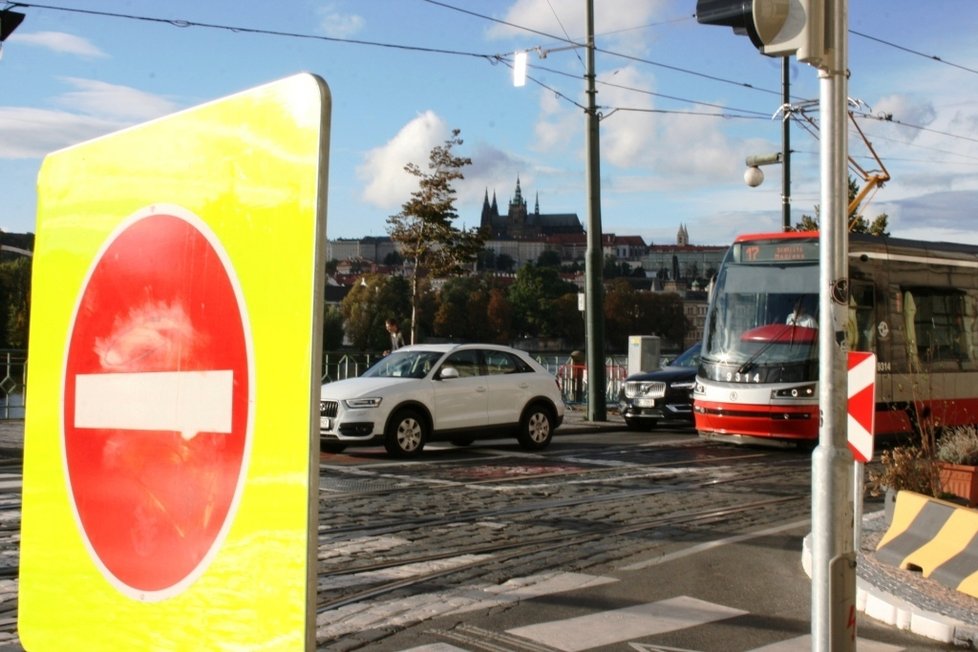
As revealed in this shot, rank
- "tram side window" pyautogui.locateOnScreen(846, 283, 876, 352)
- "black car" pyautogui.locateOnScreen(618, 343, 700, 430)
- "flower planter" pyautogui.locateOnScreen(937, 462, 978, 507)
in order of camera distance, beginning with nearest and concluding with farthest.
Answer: "flower planter" pyautogui.locateOnScreen(937, 462, 978, 507), "tram side window" pyautogui.locateOnScreen(846, 283, 876, 352), "black car" pyautogui.locateOnScreen(618, 343, 700, 430)

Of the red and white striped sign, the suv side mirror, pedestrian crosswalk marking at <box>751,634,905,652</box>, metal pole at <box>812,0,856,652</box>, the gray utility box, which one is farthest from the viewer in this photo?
the gray utility box

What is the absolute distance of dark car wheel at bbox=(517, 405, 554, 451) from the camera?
17422 millimetres

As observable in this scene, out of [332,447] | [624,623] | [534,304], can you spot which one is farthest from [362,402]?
[534,304]

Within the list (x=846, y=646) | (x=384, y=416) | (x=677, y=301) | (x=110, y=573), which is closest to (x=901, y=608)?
(x=846, y=646)

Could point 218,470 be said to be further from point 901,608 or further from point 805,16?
point 901,608

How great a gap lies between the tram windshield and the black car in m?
3.04

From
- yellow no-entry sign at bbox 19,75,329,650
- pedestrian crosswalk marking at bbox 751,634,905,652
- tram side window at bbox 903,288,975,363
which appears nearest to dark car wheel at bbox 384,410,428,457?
tram side window at bbox 903,288,975,363

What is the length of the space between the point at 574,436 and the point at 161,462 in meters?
19.4

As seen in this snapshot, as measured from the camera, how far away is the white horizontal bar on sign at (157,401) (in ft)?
4.77

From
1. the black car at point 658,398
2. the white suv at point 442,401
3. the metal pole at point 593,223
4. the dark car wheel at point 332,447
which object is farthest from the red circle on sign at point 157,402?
the metal pole at point 593,223

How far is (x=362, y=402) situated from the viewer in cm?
1555

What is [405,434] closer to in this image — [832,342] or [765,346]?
[765,346]

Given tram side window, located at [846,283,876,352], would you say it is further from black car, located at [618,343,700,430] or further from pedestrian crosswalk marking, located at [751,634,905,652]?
pedestrian crosswalk marking, located at [751,634,905,652]

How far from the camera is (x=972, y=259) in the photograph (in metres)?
19.9
